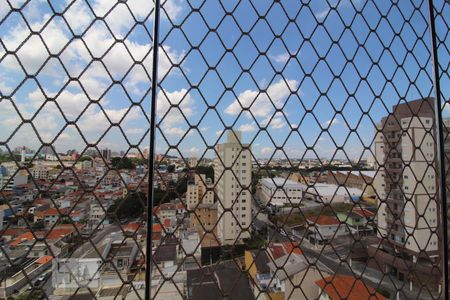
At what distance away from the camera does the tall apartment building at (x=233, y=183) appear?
31.7 inches

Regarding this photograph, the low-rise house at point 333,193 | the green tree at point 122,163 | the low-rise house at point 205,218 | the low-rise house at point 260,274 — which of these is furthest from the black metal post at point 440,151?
the green tree at point 122,163

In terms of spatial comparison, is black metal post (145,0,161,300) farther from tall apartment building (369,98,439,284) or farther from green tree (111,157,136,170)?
tall apartment building (369,98,439,284)

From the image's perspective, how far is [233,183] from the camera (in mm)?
843

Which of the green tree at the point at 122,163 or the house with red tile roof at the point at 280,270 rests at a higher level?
the green tree at the point at 122,163

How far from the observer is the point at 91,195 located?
2.19 feet

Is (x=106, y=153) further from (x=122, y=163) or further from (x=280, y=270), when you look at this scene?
(x=280, y=270)

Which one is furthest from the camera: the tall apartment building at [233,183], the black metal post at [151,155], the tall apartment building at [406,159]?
the tall apartment building at [406,159]

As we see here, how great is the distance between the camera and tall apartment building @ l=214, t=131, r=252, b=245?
2.64 ft

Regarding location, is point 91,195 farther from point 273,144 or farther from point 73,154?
point 273,144

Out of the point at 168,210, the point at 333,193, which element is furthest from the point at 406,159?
the point at 168,210

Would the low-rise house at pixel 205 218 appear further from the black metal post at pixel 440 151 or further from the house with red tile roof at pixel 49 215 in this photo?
the black metal post at pixel 440 151

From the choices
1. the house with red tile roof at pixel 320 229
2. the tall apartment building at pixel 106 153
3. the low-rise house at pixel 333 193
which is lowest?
the house with red tile roof at pixel 320 229

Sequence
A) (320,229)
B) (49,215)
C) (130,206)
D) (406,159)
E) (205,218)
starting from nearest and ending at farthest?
(49,215), (130,206), (205,218), (406,159), (320,229)

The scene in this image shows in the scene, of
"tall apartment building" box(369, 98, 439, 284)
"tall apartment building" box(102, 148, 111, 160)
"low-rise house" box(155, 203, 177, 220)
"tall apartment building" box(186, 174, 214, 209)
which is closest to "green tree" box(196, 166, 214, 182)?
"tall apartment building" box(186, 174, 214, 209)
